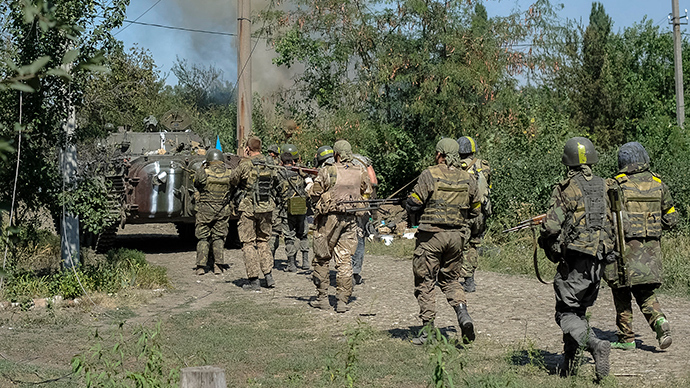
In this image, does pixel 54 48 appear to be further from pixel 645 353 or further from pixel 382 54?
pixel 382 54

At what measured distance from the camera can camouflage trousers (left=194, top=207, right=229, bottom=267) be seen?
1248 centimetres

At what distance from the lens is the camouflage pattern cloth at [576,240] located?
603cm

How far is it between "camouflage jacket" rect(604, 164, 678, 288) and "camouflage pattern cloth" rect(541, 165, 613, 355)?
34.3 inches

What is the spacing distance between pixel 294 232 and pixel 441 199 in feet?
18.6

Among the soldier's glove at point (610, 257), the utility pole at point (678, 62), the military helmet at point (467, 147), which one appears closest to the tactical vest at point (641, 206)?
the soldier's glove at point (610, 257)

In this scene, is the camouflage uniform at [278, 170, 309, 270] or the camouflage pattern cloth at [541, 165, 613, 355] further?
the camouflage uniform at [278, 170, 309, 270]

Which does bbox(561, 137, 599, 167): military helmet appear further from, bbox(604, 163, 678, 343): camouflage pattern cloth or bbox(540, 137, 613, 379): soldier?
bbox(604, 163, 678, 343): camouflage pattern cloth

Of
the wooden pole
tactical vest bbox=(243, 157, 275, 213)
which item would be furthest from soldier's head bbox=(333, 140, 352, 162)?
the wooden pole

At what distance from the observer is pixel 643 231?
696 cm

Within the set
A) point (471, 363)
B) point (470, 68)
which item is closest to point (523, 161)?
point (470, 68)

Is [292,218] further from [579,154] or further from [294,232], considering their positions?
[579,154]

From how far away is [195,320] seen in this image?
9.08 metres

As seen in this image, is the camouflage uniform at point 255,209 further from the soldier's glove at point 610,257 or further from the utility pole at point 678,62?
the utility pole at point 678,62

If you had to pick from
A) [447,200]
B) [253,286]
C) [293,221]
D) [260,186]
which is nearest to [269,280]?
[253,286]
